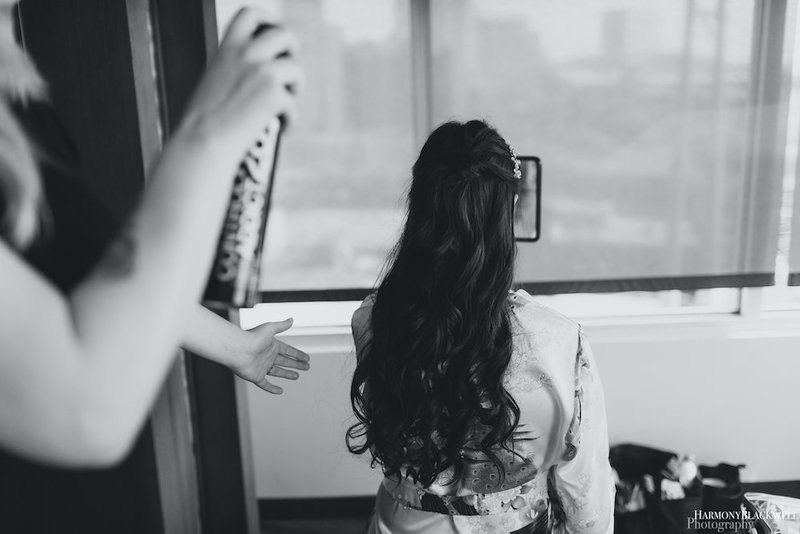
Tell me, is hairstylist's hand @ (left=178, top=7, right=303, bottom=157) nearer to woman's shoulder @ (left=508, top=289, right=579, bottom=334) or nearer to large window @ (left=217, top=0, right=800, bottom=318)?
woman's shoulder @ (left=508, top=289, right=579, bottom=334)

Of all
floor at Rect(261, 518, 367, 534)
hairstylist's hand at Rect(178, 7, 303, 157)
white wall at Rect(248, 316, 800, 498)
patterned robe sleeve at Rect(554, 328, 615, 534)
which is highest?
hairstylist's hand at Rect(178, 7, 303, 157)

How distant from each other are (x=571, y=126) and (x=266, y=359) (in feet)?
4.19

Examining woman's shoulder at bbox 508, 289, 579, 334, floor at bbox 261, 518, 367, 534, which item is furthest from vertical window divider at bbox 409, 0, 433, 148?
floor at bbox 261, 518, 367, 534

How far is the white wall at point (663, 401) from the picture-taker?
1977mm

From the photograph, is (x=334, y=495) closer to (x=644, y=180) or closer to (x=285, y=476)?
(x=285, y=476)

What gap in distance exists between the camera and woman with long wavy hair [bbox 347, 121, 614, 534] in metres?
1.03

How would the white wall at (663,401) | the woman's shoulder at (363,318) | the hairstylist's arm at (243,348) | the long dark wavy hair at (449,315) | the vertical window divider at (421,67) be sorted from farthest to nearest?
the white wall at (663,401) → the vertical window divider at (421,67) → the woman's shoulder at (363,318) → the long dark wavy hair at (449,315) → the hairstylist's arm at (243,348)

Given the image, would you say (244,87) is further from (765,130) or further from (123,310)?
(765,130)

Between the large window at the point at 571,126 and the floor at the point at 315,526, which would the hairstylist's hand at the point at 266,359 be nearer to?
the large window at the point at 571,126

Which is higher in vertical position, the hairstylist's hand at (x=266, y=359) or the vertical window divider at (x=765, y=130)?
the vertical window divider at (x=765, y=130)

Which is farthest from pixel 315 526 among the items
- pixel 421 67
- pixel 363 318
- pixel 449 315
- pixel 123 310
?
pixel 123 310

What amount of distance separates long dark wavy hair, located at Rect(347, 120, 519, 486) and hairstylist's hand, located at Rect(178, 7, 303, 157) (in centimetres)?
60

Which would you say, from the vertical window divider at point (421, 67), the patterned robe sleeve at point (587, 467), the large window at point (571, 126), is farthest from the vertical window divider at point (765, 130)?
the patterned robe sleeve at point (587, 467)

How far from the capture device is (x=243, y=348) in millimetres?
951
